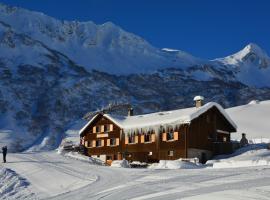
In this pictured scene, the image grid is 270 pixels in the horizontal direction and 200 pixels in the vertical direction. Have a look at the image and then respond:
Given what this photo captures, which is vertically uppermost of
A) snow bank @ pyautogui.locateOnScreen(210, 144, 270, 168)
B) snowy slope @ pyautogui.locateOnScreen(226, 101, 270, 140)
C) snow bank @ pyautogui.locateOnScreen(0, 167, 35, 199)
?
snowy slope @ pyautogui.locateOnScreen(226, 101, 270, 140)

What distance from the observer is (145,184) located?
2794 centimetres

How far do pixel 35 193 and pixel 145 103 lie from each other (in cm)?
16888

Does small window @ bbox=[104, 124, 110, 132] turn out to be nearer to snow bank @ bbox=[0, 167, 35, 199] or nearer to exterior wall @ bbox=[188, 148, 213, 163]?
exterior wall @ bbox=[188, 148, 213, 163]

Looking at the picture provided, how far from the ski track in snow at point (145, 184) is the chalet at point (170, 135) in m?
18.0

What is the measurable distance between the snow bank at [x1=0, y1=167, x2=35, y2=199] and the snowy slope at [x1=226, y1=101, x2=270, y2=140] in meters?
51.7

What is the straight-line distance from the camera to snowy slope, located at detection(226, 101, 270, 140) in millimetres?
89906

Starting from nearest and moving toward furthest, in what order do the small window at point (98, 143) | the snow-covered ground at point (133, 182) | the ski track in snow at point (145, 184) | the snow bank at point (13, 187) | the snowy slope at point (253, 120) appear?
the ski track in snow at point (145, 184) → the snow-covered ground at point (133, 182) → the snow bank at point (13, 187) → the small window at point (98, 143) → the snowy slope at point (253, 120)

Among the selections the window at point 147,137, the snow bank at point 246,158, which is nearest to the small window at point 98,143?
the window at point 147,137

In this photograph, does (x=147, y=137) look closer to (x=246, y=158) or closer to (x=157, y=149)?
(x=157, y=149)

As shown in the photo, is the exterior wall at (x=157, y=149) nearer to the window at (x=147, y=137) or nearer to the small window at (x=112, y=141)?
the window at (x=147, y=137)

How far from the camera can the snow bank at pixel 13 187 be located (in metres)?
29.2

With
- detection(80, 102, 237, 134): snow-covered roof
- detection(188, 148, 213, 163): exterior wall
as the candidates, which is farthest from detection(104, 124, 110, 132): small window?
detection(188, 148, 213, 163): exterior wall

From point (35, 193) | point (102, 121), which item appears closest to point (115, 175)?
point (35, 193)

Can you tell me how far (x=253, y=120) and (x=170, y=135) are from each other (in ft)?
165
